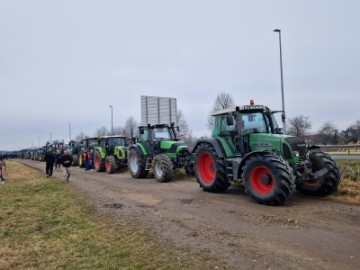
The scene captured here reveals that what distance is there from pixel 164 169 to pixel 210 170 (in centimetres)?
308

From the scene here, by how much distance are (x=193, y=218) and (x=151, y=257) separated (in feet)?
8.33

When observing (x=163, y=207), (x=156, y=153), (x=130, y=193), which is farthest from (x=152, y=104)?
(x=163, y=207)

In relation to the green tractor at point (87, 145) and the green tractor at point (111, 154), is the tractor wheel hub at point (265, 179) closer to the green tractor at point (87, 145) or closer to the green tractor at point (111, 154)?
the green tractor at point (111, 154)

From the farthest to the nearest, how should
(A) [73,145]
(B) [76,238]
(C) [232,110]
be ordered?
(A) [73,145]
(C) [232,110]
(B) [76,238]

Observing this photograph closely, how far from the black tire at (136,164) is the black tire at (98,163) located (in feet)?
15.7

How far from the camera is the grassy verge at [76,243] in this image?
5449mm

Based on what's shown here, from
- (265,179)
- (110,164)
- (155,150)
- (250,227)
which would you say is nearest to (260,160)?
(265,179)

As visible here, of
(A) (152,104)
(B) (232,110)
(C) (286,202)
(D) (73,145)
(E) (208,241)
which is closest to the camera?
(E) (208,241)

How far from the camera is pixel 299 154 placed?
952 centimetres

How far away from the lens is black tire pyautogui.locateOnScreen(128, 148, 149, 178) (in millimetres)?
16531

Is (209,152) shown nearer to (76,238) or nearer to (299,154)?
(299,154)

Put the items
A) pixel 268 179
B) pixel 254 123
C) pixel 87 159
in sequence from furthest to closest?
pixel 87 159
pixel 254 123
pixel 268 179

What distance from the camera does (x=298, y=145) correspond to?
9.59m

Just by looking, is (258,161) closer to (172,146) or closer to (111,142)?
(172,146)
